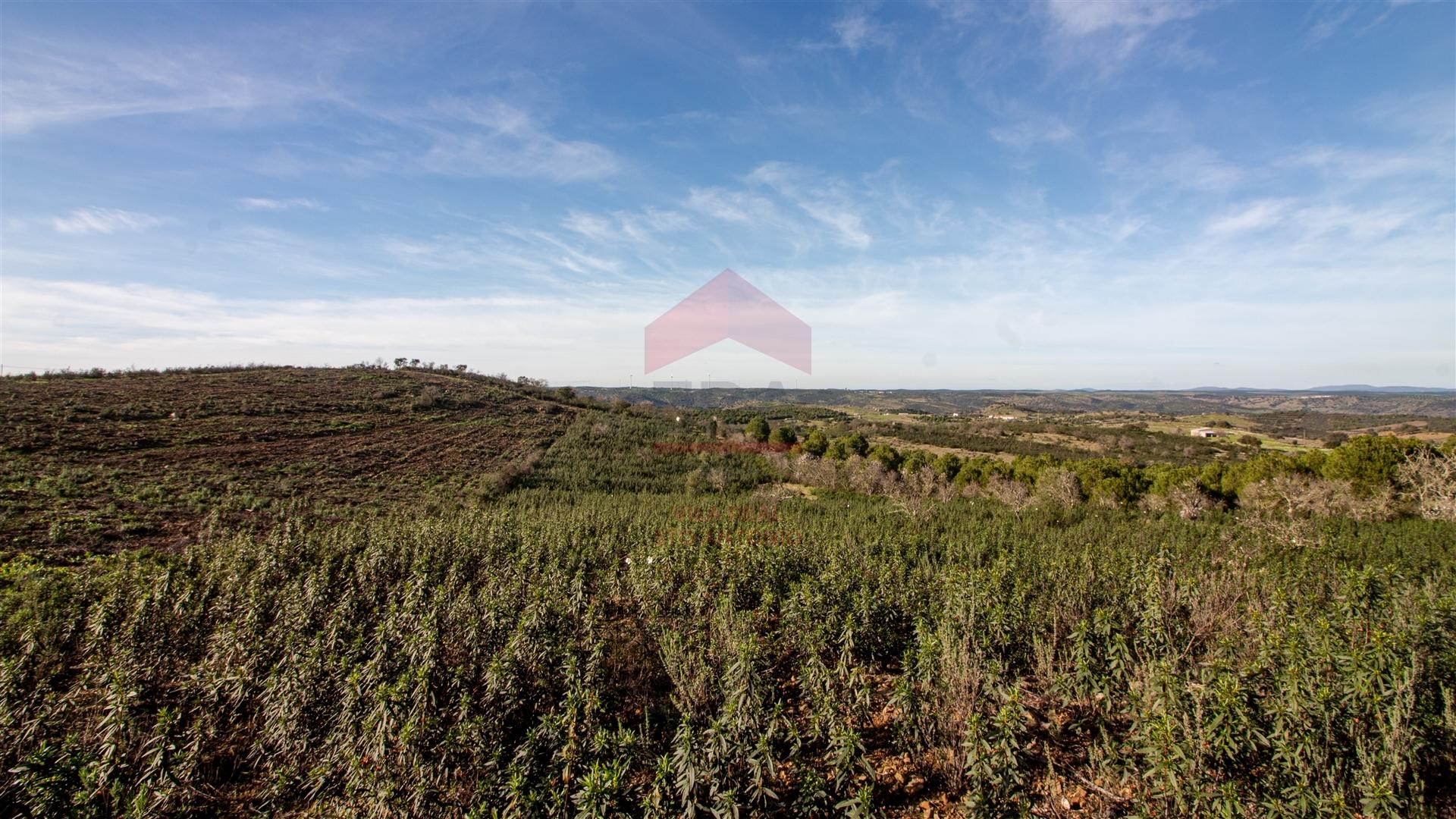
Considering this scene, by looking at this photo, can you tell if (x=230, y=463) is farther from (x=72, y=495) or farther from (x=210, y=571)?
(x=210, y=571)

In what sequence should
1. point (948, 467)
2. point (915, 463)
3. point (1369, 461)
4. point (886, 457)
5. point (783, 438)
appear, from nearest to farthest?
point (1369, 461), point (948, 467), point (915, 463), point (886, 457), point (783, 438)

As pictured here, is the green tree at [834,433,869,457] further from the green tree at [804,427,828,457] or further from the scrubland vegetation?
the scrubland vegetation

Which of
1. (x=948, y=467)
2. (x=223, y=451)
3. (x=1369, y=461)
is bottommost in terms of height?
(x=948, y=467)

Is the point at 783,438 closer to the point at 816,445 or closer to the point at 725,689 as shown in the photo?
the point at 816,445

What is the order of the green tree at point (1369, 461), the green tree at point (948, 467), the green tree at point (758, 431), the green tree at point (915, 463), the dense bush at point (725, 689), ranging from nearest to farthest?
the dense bush at point (725, 689)
the green tree at point (1369, 461)
the green tree at point (948, 467)
the green tree at point (915, 463)
the green tree at point (758, 431)

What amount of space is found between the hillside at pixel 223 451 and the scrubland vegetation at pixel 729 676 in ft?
4.99

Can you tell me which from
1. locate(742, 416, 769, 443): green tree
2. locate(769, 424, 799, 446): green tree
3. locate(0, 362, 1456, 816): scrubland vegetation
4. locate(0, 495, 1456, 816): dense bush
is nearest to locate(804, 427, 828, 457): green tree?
locate(769, 424, 799, 446): green tree

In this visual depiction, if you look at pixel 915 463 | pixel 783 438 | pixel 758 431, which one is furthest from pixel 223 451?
pixel 915 463

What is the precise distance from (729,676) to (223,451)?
1230 inches

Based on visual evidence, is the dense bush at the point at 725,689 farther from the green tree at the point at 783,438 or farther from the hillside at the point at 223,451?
the green tree at the point at 783,438

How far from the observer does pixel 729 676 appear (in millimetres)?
5414

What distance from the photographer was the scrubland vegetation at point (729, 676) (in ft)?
13.8

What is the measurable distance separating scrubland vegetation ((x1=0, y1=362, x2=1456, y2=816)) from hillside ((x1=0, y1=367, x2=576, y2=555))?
4.99 feet

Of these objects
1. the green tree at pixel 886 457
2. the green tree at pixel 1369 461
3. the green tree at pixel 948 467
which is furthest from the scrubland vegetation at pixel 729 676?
the green tree at pixel 886 457
